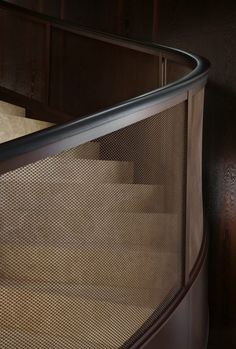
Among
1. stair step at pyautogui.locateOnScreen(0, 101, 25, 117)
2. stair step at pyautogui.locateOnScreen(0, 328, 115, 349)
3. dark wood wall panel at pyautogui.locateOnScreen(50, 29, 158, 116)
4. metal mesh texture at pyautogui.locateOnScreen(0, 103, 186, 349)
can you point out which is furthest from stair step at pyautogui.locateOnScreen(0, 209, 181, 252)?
stair step at pyautogui.locateOnScreen(0, 101, 25, 117)

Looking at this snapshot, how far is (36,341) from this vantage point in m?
1.83

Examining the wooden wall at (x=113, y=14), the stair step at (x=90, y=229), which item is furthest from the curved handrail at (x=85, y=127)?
the wooden wall at (x=113, y=14)

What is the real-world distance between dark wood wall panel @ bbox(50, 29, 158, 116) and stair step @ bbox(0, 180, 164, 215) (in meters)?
1.81

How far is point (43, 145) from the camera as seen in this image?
1830 mm

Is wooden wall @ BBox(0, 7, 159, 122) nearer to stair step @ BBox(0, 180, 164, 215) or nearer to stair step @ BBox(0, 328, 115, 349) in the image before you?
stair step @ BBox(0, 180, 164, 215)

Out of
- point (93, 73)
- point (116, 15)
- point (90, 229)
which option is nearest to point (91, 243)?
point (90, 229)

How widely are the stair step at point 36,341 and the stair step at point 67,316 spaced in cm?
1

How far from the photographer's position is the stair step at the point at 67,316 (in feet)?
5.78

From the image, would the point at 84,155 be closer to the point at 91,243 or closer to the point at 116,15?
the point at 91,243

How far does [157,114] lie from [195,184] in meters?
0.76

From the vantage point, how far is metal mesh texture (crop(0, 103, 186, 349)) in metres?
1.77

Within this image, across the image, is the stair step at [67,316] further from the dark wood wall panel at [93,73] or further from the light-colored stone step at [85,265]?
the dark wood wall panel at [93,73]

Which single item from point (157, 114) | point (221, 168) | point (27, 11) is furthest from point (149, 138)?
point (27, 11)

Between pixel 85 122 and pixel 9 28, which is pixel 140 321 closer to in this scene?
pixel 85 122
